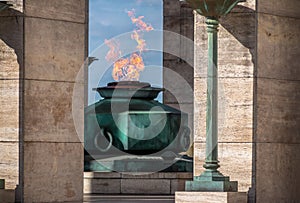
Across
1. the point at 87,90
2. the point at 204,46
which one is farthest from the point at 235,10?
the point at 87,90

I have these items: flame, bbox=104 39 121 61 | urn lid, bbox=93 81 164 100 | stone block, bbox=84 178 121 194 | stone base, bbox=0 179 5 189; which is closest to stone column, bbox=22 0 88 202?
stone base, bbox=0 179 5 189

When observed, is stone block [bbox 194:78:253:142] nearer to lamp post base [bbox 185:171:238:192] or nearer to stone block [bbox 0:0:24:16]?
lamp post base [bbox 185:171:238:192]

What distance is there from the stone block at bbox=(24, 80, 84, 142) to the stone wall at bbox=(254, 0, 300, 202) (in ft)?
11.6

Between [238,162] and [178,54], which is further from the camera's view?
[178,54]

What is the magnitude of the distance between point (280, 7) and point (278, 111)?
5.82 ft

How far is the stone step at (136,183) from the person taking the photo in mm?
25953

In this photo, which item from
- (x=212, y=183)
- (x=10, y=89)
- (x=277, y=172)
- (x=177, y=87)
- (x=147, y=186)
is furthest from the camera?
(x=177, y=87)

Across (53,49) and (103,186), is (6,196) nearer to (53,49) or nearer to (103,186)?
(53,49)

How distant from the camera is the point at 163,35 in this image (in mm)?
34656

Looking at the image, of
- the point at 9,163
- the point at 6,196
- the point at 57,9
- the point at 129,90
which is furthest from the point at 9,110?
the point at 129,90

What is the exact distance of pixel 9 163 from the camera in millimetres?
22922

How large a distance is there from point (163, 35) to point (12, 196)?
12765 mm

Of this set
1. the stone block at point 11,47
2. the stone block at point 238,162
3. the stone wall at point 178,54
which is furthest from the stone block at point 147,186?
the stone wall at point 178,54

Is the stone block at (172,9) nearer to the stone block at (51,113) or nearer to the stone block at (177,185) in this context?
the stone block at (177,185)
